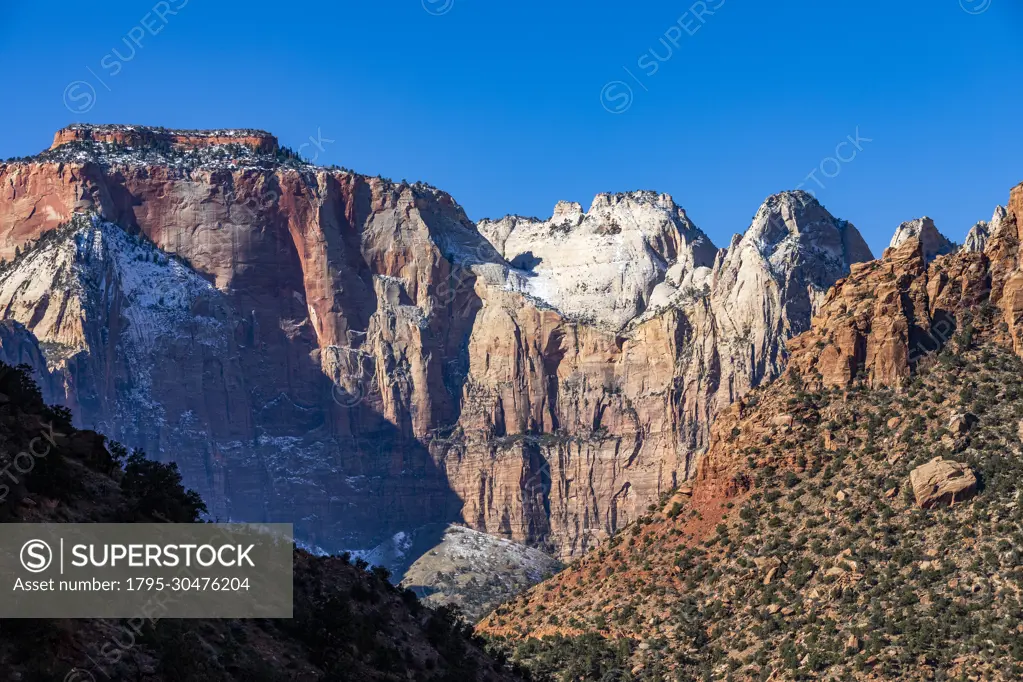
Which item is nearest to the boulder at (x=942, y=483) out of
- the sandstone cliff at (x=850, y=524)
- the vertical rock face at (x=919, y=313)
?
the sandstone cliff at (x=850, y=524)

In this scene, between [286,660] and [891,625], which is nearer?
[286,660]

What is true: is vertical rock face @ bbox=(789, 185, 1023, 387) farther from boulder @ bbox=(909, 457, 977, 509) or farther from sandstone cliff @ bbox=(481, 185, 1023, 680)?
boulder @ bbox=(909, 457, 977, 509)

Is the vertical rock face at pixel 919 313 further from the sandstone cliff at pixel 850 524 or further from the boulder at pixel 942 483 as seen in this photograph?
the boulder at pixel 942 483

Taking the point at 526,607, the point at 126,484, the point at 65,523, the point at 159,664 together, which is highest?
the point at 526,607

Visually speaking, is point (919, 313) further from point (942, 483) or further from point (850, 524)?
point (850, 524)

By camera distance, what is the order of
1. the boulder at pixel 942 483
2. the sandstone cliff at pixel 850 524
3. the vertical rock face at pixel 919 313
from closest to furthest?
the sandstone cliff at pixel 850 524, the boulder at pixel 942 483, the vertical rock face at pixel 919 313

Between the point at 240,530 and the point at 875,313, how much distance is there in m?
55.0

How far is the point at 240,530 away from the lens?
69000 mm

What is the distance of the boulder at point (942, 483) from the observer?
94750 mm

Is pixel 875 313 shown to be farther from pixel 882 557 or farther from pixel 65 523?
pixel 65 523

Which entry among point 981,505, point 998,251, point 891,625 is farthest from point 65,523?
point 998,251

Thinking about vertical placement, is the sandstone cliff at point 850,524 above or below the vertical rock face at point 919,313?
below

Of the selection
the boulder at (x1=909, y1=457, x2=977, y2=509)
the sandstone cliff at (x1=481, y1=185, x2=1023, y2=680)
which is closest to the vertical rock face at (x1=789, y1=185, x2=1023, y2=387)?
the sandstone cliff at (x1=481, y1=185, x2=1023, y2=680)

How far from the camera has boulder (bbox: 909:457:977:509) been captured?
94.8 meters
